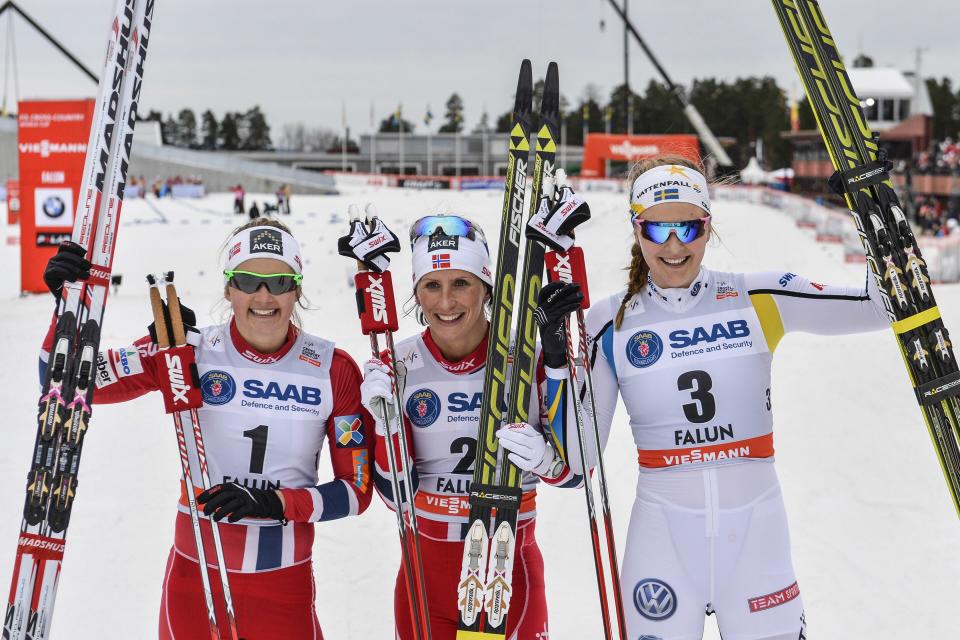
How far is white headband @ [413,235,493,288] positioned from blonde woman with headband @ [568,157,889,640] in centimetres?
43

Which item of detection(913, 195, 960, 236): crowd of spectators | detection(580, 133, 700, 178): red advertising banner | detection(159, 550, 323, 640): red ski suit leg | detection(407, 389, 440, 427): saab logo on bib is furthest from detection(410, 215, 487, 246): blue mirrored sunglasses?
detection(580, 133, 700, 178): red advertising banner

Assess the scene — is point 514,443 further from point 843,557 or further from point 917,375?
point 843,557

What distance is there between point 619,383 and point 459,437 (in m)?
0.51

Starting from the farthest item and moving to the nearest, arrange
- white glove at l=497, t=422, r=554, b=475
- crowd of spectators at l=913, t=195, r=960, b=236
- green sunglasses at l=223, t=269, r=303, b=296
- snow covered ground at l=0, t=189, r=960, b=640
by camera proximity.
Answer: crowd of spectators at l=913, t=195, r=960, b=236 < snow covered ground at l=0, t=189, r=960, b=640 < green sunglasses at l=223, t=269, r=303, b=296 < white glove at l=497, t=422, r=554, b=475

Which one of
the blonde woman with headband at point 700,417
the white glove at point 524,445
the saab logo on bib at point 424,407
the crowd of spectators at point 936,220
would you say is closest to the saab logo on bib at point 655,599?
the blonde woman with headband at point 700,417

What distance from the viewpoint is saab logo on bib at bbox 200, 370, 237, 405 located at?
113 inches

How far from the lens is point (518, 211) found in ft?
10.3

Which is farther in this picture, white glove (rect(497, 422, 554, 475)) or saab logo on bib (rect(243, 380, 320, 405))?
saab logo on bib (rect(243, 380, 320, 405))

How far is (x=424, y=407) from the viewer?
2959 mm

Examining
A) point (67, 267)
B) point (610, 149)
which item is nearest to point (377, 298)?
point (67, 267)

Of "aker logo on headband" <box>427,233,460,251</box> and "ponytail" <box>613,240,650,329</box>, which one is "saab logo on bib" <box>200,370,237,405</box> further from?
"ponytail" <box>613,240,650,329</box>

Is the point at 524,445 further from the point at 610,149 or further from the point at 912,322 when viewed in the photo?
the point at 610,149

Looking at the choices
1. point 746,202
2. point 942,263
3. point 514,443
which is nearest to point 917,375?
point 514,443

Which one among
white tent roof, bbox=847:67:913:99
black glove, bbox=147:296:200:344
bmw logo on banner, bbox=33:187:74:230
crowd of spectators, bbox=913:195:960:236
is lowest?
black glove, bbox=147:296:200:344
